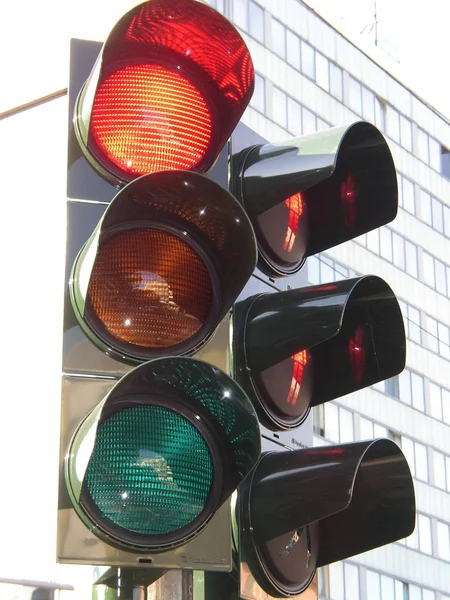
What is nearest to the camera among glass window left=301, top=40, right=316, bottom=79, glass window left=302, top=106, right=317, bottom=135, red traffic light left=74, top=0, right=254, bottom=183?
red traffic light left=74, top=0, right=254, bottom=183

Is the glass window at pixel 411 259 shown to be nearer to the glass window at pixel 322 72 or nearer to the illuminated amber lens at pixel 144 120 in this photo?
the glass window at pixel 322 72

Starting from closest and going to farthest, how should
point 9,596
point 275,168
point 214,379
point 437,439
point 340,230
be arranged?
point 9,596 < point 214,379 < point 275,168 < point 340,230 < point 437,439

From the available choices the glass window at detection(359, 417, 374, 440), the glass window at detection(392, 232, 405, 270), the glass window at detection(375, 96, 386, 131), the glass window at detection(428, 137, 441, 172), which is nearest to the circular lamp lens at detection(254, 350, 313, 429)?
the glass window at detection(359, 417, 374, 440)

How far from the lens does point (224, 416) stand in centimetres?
285

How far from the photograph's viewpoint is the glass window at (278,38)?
4116 cm

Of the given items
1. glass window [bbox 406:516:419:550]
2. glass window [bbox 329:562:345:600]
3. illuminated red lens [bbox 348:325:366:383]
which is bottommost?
illuminated red lens [bbox 348:325:366:383]

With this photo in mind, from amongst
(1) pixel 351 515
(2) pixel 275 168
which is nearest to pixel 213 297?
(2) pixel 275 168

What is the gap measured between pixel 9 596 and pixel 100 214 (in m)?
0.89

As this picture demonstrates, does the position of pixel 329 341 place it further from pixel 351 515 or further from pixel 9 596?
pixel 9 596

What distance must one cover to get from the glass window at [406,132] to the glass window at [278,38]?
7.54 meters

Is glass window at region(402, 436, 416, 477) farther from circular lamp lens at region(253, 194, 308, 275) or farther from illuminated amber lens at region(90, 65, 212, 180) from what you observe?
illuminated amber lens at region(90, 65, 212, 180)

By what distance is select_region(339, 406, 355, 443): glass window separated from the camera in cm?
3934

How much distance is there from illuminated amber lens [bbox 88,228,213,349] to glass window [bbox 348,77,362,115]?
139 feet

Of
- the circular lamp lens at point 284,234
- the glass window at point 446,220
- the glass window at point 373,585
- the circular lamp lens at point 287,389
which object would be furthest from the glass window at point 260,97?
the circular lamp lens at point 287,389
